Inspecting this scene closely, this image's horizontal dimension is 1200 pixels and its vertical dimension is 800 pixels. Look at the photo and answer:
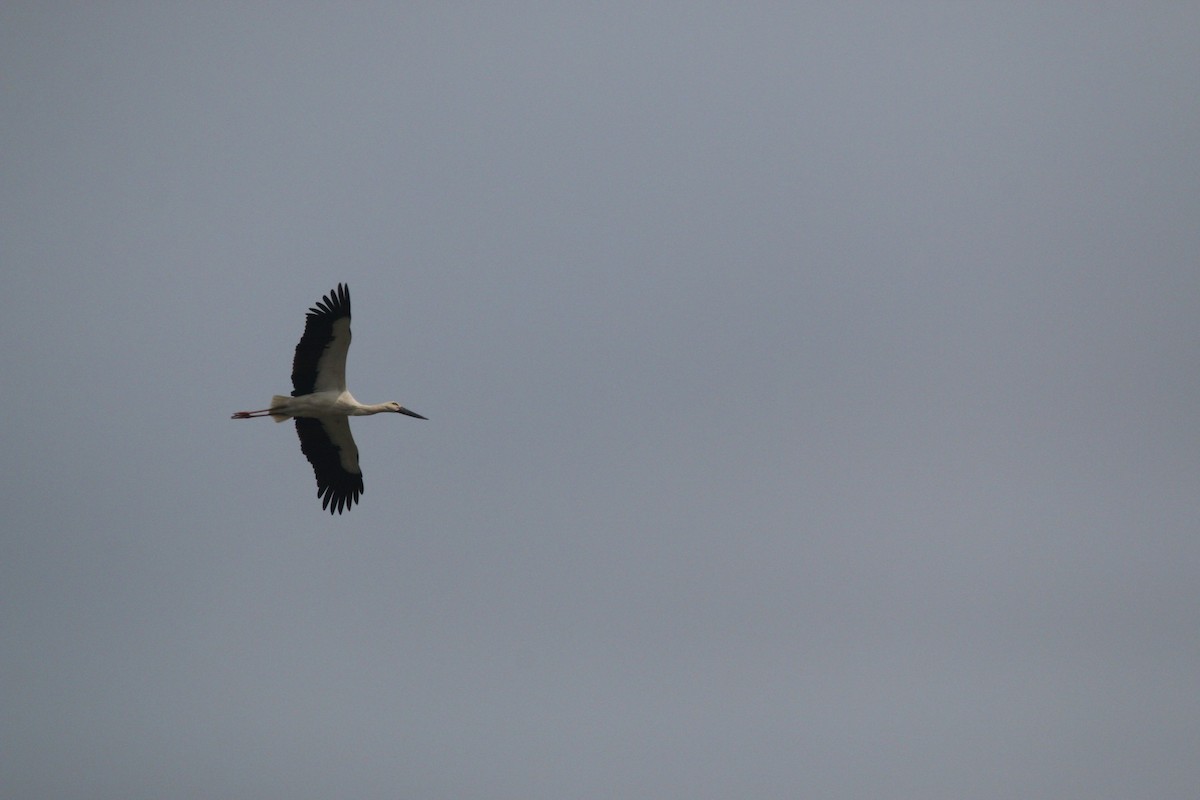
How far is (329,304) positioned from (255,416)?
115 inches

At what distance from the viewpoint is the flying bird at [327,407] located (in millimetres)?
27703

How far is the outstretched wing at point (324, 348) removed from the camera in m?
27.6

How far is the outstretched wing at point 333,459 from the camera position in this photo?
96.5 feet

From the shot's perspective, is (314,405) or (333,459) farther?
(333,459)

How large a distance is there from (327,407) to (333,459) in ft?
5.33

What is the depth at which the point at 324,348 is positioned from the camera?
27922mm

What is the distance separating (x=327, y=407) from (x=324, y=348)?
4.36ft

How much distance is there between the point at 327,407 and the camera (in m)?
28.6

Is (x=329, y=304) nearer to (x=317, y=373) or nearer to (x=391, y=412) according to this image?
(x=317, y=373)

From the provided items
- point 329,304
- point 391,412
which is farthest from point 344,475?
point 329,304

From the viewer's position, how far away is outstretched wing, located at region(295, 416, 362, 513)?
29406 mm

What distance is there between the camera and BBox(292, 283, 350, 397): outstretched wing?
27.6 metres

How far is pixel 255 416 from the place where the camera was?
94.0 ft

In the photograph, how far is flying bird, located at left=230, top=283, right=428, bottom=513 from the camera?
27703 millimetres
